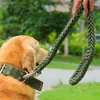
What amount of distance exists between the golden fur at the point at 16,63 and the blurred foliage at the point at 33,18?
2259 cm

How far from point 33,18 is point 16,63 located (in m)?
23.4

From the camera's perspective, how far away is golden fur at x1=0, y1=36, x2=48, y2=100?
4602 mm

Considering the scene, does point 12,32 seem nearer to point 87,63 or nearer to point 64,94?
point 64,94

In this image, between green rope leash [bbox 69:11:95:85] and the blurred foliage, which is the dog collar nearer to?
green rope leash [bbox 69:11:95:85]

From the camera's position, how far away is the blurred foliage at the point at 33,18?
1101 inches

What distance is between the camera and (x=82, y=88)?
411 inches

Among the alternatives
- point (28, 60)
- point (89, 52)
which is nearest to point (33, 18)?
point (28, 60)

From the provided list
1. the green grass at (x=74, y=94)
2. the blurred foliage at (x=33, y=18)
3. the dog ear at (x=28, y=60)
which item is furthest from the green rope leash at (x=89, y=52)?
the blurred foliage at (x=33, y=18)

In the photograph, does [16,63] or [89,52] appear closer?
[89,52]

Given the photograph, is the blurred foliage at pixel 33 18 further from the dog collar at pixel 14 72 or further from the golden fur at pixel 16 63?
the dog collar at pixel 14 72

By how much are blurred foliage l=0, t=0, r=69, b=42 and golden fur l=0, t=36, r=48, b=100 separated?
22.6 m

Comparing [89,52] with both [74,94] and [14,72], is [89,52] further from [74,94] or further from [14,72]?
[74,94]

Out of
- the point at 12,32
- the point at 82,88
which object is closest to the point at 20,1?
the point at 12,32

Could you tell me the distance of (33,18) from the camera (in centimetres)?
2808
